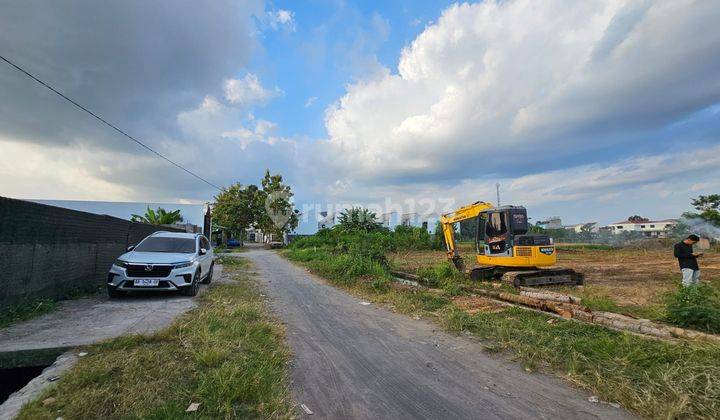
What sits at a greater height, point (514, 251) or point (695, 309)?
point (514, 251)

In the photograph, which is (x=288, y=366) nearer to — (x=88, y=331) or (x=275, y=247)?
(x=88, y=331)

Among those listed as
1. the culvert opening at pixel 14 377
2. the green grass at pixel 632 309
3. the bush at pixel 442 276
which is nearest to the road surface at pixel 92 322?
the culvert opening at pixel 14 377

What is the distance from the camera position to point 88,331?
489cm

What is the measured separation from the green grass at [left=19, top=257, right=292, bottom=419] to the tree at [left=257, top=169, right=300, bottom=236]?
38227 millimetres

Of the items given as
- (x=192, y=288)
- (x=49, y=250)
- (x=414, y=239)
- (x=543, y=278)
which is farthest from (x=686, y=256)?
(x=414, y=239)

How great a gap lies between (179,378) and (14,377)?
2.54m

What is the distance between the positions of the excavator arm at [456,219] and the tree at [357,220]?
22450mm

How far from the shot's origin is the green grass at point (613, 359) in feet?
10.2

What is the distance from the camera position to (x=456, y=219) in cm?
1309

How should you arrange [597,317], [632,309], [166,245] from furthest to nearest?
[166,245] < [632,309] < [597,317]

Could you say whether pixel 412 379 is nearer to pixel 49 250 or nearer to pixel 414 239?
pixel 49 250

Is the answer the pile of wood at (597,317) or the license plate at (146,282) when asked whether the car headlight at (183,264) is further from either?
the pile of wood at (597,317)

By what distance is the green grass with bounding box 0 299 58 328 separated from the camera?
17.4 feet

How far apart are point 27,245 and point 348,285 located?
7.80 m
